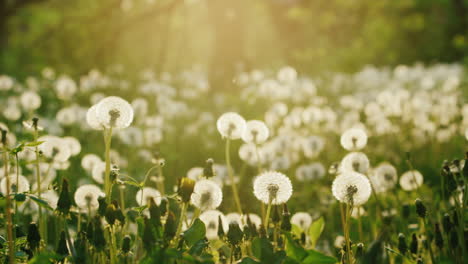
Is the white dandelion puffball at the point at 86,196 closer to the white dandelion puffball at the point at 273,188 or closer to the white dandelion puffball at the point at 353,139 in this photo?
the white dandelion puffball at the point at 273,188

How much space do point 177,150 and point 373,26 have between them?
12078 millimetres

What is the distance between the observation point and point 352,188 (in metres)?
1.43

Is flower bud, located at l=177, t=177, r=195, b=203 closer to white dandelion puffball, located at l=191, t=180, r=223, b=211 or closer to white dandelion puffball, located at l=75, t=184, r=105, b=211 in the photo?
white dandelion puffball, located at l=191, t=180, r=223, b=211

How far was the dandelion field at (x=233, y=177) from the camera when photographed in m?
1.30

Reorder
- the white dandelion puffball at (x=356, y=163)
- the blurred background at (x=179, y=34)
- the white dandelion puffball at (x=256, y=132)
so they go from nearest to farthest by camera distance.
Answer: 1. the white dandelion puffball at (x=356, y=163)
2. the white dandelion puffball at (x=256, y=132)
3. the blurred background at (x=179, y=34)

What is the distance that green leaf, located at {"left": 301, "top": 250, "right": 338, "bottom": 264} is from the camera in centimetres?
118

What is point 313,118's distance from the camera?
438cm

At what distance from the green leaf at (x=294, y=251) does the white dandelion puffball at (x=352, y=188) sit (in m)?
0.26

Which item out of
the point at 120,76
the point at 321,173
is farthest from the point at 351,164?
the point at 120,76

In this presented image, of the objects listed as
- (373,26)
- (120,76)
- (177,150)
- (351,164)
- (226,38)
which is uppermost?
(373,26)

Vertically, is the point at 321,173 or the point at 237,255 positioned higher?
the point at 321,173

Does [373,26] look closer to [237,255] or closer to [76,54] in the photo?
[76,54]

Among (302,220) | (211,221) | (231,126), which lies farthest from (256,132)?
(211,221)

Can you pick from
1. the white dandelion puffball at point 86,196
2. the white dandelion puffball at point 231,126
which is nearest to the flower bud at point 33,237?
the white dandelion puffball at point 86,196
